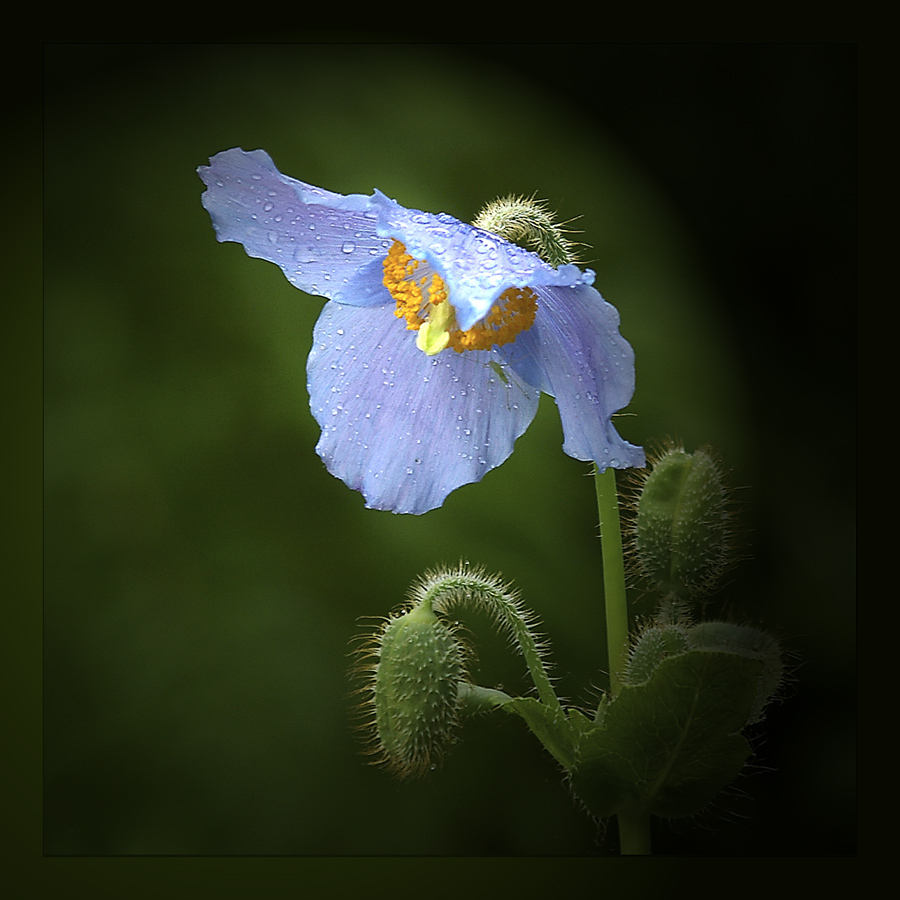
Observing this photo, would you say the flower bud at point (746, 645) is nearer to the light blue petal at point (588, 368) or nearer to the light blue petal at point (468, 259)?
the light blue petal at point (588, 368)

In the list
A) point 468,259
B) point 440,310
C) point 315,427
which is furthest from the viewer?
point 315,427

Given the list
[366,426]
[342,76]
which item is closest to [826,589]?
[366,426]

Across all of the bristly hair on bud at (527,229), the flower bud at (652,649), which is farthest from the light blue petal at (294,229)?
the flower bud at (652,649)

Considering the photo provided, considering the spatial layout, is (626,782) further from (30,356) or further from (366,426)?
(30,356)

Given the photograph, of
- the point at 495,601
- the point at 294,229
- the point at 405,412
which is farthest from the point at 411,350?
the point at 495,601

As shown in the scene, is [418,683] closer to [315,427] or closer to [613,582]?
[613,582]

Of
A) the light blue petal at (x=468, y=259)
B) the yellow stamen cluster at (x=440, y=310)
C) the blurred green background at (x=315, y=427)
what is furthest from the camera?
the blurred green background at (x=315, y=427)
